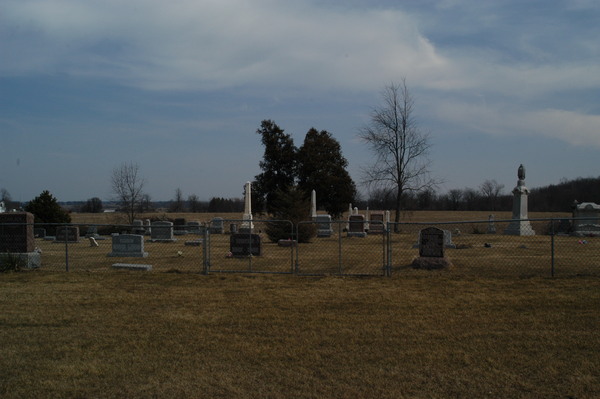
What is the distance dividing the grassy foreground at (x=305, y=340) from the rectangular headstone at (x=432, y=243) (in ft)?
6.92

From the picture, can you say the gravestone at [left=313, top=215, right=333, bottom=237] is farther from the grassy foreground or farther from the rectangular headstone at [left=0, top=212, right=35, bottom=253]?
the grassy foreground

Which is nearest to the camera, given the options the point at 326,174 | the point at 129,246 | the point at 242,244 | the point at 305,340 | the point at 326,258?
the point at 305,340

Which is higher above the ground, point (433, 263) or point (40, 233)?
point (433, 263)

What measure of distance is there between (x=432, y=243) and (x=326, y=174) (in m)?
30.1

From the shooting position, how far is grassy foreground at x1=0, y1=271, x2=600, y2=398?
15.1 feet

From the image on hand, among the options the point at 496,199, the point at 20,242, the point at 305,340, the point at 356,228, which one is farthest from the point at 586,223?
the point at 496,199

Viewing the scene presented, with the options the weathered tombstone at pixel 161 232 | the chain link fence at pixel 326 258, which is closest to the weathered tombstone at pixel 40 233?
the weathered tombstone at pixel 161 232

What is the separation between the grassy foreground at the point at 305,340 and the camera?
182 inches

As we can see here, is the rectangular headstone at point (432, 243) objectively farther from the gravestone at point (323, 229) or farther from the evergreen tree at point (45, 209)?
the evergreen tree at point (45, 209)

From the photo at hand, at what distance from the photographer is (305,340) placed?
611 cm

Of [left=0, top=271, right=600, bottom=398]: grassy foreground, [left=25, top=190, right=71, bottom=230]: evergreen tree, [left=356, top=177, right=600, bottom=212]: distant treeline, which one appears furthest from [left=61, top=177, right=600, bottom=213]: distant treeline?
[left=0, top=271, right=600, bottom=398]: grassy foreground

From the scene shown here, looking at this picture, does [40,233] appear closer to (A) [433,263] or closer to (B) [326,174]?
(B) [326,174]

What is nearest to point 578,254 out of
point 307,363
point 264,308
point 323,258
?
point 323,258

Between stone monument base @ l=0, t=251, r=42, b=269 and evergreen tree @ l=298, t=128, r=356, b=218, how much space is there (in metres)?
29.4
